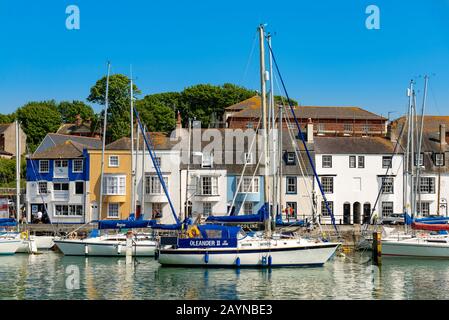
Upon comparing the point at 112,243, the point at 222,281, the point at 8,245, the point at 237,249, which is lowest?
the point at 222,281

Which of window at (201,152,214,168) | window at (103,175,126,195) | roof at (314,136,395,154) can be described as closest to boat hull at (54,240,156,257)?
window at (103,175,126,195)

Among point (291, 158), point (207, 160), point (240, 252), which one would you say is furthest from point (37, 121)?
point (240, 252)

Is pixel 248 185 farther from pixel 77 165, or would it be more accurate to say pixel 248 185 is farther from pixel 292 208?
pixel 77 165

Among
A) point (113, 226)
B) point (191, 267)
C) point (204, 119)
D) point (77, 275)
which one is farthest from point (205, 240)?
point (204, 119)

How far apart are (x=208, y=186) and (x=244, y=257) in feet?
78.7

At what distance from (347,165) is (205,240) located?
98.3 ft

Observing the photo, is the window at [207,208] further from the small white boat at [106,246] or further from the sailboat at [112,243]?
the small white boat at [106,246]

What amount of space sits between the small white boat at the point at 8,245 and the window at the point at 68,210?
15.2 meters

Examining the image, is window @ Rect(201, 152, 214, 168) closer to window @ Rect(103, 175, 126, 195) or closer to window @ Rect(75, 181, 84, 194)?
window @ Rect(103, 175, 126, 195)

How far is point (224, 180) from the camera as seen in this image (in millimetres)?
64188

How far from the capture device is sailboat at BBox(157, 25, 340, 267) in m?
40.1

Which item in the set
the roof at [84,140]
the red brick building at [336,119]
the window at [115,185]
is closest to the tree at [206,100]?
the red brick building at [336,119]

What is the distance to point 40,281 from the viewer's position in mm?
35844
